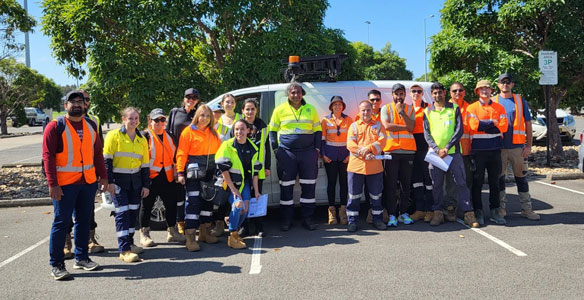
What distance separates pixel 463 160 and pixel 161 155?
406 cm

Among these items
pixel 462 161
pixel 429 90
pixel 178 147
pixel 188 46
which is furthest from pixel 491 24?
pixel 178 147

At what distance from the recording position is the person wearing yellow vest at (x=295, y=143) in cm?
581

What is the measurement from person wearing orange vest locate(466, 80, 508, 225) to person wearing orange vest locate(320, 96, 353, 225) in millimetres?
1707

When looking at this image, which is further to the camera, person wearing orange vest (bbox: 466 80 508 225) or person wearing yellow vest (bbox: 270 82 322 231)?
person wearing orange vest (bbox: 466 80 508 225)

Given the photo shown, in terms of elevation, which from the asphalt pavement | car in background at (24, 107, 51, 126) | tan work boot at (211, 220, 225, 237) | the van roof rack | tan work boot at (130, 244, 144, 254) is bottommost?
the asphalt pavement

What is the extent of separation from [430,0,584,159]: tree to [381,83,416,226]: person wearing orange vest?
451cm

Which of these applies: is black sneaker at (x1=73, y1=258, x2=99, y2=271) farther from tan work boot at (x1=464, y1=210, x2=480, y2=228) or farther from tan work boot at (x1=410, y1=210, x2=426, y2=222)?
tan work boot at (x1=464, y1=210, x2=480, y2=228)

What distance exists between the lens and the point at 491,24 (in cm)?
1067

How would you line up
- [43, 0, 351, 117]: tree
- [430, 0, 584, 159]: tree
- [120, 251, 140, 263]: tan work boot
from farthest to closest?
[430, 0, 584, 159]: tree → [43, 0, 351, 117]: tree → [120, 251, 140, 263]: tan work boot

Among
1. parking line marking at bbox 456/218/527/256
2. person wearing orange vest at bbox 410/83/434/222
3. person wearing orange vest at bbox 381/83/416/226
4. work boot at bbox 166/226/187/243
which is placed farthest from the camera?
person wearing orange vest at bbox 410/83/434/222

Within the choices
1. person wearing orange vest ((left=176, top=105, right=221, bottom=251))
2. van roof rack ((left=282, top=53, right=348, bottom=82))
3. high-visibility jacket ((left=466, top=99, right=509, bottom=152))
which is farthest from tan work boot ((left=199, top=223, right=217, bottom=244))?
high-visibility jacket ((left=466, top=99, right=509, bottom=152))

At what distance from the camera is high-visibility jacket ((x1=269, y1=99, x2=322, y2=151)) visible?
580cm

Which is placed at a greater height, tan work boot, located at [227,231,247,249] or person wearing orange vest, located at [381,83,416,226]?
person wearing orange vest, located at [381,83,416,226]

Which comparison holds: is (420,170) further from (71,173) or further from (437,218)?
(71,173)
